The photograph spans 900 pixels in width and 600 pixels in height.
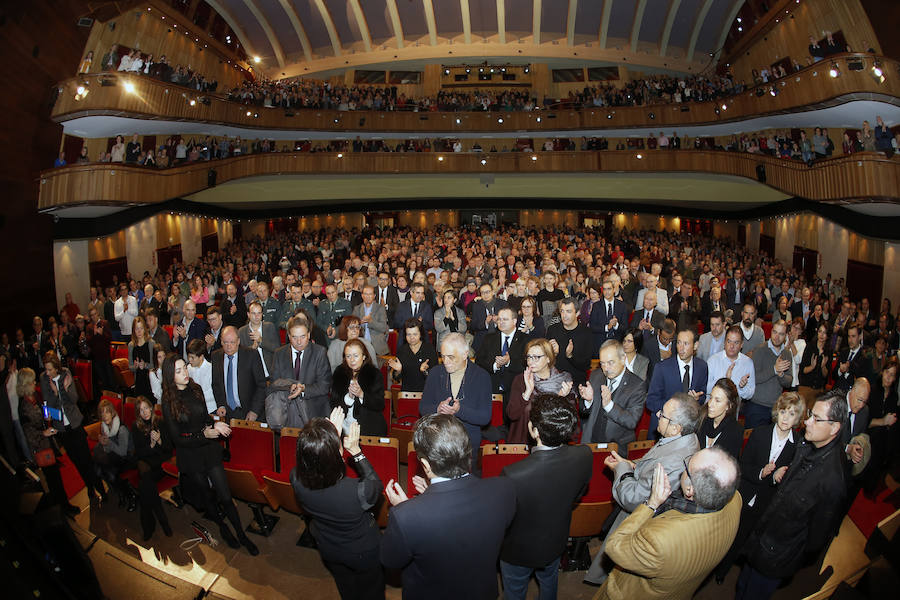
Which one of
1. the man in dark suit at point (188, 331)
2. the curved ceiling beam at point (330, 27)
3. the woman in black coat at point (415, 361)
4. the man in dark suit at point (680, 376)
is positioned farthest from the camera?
the curved ceiling beam at point (330, 27)

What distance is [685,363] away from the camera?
15.7 ft

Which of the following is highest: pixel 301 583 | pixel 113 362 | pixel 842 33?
pixel 842 33

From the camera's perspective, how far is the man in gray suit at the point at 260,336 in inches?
226

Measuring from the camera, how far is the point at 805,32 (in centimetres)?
1769

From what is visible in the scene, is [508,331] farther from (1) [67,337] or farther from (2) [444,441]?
(1) [67,337]

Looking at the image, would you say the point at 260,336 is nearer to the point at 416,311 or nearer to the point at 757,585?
the point at 416,311

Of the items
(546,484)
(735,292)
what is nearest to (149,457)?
(546,484)

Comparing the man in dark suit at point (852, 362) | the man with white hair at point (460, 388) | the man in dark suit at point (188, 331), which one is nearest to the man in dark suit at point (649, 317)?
the man in dark suit at point (852, 362)

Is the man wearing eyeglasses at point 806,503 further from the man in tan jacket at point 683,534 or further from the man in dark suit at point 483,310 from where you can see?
the man in dark suit at point 483,310

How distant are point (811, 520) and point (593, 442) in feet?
4.71

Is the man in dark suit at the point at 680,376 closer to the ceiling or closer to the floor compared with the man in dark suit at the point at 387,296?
closer to the floor

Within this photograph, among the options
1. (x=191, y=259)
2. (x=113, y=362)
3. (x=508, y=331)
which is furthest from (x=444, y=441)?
(x=191, y=259)

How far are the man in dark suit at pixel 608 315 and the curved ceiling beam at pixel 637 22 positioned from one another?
24624 mm

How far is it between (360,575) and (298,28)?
29.7 metres
